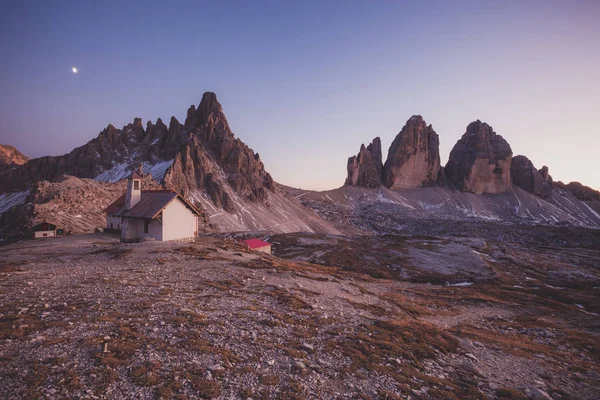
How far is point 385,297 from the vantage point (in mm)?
28344

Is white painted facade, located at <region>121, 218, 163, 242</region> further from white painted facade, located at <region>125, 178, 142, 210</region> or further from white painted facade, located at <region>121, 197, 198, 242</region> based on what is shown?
white painted facade, located at <region>125, 178, 142, 210</region>

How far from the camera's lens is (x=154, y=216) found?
40031 mm

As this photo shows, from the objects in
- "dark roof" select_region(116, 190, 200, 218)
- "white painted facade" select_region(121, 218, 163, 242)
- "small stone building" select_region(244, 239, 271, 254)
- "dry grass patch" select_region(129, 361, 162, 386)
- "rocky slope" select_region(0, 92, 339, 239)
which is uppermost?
"rocky slope" select_region(0, 92, 339, 239)

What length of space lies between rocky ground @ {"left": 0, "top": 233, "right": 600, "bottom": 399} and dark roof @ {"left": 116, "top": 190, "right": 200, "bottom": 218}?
8960 mm

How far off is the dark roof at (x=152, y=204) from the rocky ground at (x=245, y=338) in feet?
29.4

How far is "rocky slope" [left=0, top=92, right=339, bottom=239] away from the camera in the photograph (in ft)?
429

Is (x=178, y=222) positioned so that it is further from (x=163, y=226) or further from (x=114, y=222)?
(x=114, y=222)

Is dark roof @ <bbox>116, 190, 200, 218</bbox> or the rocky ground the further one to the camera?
dark roof @ <bbox>116, 190, 200, 218</bbox>

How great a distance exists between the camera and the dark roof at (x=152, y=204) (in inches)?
1601

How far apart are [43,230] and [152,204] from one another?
26.8 m

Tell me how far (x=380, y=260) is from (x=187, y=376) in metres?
59.8

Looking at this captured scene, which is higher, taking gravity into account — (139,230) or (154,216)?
(154,216)

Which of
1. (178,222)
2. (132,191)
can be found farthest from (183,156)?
(178,222)

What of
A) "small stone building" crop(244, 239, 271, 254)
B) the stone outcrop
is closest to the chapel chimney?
"small stone building" crop(244, 239, 271, 254)
